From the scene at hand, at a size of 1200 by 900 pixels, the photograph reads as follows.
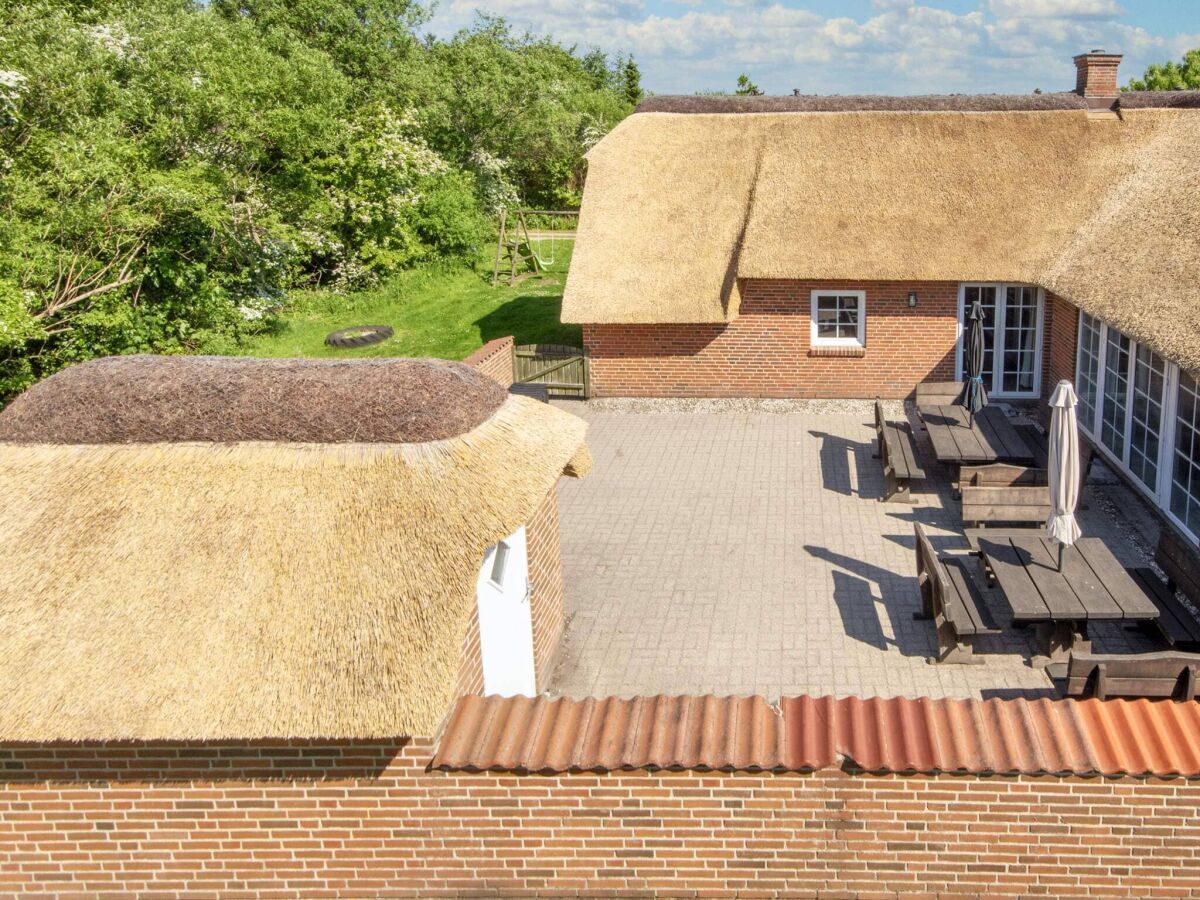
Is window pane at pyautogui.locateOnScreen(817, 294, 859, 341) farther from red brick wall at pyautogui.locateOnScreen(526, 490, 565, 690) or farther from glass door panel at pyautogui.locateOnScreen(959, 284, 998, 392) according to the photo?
red brick wall at pyautogui.locateOnScreen(526, 490, 565, 690)

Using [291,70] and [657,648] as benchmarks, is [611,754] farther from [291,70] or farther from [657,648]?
[291,70]

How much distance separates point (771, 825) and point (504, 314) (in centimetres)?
2039

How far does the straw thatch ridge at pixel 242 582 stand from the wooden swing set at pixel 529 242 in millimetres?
19312

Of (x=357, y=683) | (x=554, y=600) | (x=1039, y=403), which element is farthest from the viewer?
(x=1039, y=403)

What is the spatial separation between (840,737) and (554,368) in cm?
1430

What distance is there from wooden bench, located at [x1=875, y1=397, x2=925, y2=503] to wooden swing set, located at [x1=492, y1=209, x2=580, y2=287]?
1220cm

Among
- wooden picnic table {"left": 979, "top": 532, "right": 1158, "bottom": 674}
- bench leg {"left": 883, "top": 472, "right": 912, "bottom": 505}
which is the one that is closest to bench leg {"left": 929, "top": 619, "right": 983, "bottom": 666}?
wooden picnic table {"left": 979, "top": 532, "right": 1158, "bottom": 674}

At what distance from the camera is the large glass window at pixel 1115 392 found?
1413 cm

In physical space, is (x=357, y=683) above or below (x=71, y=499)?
below

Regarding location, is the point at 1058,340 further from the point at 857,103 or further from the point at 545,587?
the point at 545,587

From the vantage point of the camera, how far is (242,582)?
6.23m

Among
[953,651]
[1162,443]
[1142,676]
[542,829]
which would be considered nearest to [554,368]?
[1162,443]

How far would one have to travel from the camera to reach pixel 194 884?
20.9 ft

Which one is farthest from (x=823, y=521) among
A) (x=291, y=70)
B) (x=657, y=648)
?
(x=291, y=70)
